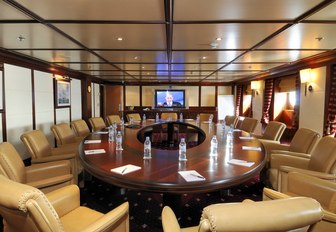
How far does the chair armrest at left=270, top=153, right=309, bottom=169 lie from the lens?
9.28ft

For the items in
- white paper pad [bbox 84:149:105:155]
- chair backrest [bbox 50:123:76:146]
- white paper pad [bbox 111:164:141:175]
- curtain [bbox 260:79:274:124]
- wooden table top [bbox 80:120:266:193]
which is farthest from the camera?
curtain [bbox 260:79:274:124]

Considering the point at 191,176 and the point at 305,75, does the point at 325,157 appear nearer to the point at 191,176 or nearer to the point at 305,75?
the point at 191,176

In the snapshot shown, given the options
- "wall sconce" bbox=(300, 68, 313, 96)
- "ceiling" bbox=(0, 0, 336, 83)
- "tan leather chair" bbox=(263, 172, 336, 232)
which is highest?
"ceiling" bbox=(0, 0, 336, 83)

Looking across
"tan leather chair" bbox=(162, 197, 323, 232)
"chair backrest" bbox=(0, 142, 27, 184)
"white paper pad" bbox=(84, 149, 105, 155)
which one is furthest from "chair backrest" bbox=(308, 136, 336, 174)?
"chair backrest" bbox=(0, 142, 27, 184)

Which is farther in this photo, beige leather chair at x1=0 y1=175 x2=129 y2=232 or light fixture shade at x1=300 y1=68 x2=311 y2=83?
light fixture shade at x1=300 y1=68 x2=311 y2=83

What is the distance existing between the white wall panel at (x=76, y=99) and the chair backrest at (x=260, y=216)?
6788mm

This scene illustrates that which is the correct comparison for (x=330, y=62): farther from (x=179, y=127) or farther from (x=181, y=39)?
(x=179, y=127)

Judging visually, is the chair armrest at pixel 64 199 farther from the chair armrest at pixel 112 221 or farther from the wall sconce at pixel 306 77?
the wall sconce at pixel 306 77

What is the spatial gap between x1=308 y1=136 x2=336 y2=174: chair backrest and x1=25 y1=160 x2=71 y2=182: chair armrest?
9.75 feet

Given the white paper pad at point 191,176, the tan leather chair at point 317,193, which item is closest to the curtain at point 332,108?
the tan leather chair at point 317,193

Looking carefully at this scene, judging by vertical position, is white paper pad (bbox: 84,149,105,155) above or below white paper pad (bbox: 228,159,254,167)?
above

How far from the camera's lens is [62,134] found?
3.94m

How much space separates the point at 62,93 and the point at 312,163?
6099mm

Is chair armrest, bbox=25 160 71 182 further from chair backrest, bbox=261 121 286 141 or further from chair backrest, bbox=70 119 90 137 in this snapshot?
chair backrest, bbox=261 121 286 141
